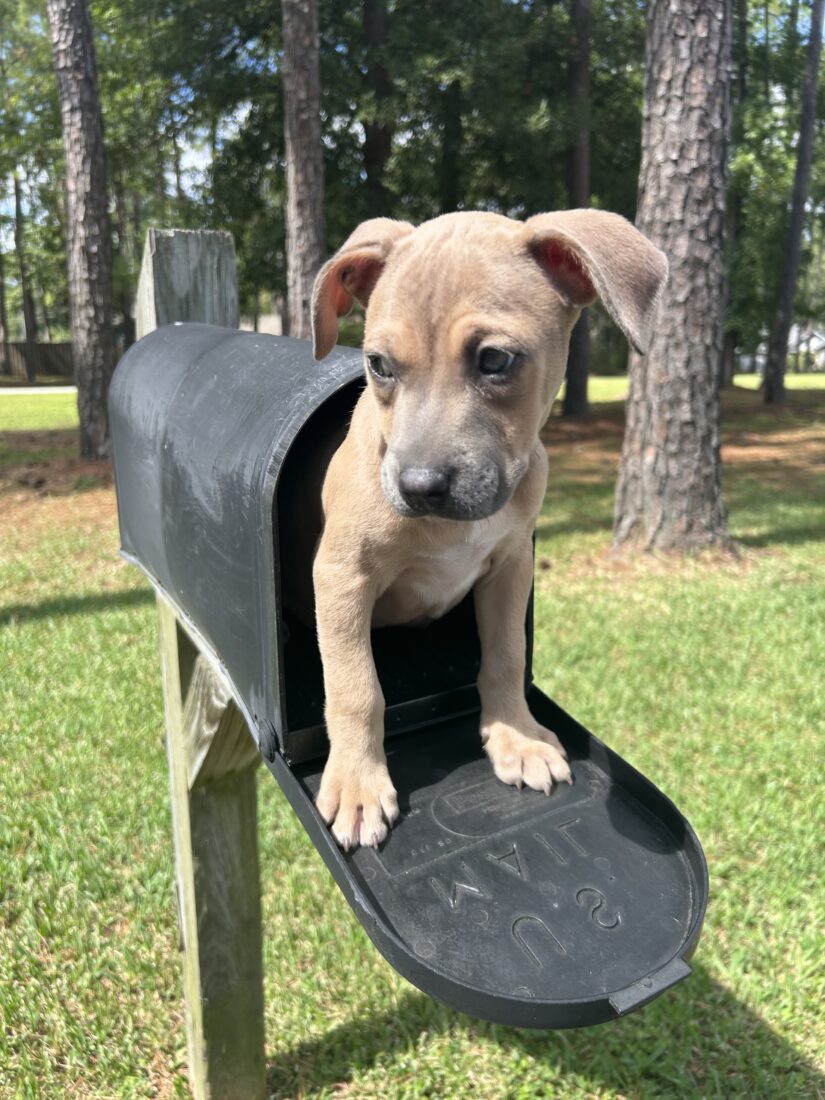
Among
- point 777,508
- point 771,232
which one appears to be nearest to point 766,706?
point 777,508

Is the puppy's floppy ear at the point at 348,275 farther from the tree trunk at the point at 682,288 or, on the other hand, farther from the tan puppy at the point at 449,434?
the tree trunk at the point at 682,288

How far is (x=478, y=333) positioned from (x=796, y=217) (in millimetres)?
20484

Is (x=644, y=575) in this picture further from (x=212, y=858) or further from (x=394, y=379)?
(x=394, y=379)

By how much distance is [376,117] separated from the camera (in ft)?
44.7

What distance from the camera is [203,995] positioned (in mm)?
2387

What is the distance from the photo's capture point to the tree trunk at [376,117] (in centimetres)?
1384

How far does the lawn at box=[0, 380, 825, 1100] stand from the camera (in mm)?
2859

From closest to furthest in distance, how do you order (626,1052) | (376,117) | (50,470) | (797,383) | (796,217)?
(626,1052)
(50,470)
(376,117)
(796,217)
(797,383)

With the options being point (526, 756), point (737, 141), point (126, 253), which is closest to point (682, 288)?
point (526, 756)

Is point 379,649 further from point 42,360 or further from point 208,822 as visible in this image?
point 42,360

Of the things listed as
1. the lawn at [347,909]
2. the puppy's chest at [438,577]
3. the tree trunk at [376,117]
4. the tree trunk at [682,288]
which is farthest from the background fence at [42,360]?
the puppy's chest at [438,577]

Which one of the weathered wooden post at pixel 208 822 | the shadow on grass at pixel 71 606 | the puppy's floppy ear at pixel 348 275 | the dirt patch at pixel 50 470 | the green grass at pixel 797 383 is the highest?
the puppy's floppy ear at pixel 348 275

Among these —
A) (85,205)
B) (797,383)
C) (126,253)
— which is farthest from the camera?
(797,383)

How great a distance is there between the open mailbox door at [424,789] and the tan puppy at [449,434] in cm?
8
